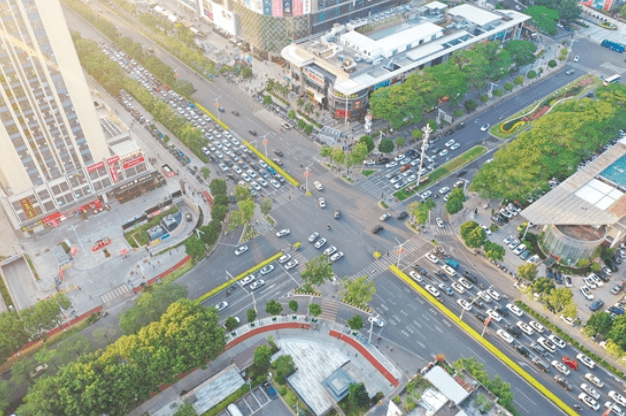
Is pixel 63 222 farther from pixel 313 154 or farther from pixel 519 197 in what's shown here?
pixel 519 197

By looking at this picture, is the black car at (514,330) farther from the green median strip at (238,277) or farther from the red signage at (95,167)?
the red signage at (95,167)

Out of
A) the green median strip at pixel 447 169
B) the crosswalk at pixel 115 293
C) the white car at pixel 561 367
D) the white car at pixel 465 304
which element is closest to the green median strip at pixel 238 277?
the crosswalk at pixel 115 293

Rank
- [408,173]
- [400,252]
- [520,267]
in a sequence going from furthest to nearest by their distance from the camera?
[408,173], [400,252], [520,267]

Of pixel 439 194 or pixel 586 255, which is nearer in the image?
pixel 586 255

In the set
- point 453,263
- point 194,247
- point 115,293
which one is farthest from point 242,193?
point 453,263

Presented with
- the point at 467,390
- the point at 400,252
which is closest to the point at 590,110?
the point at 400,252
